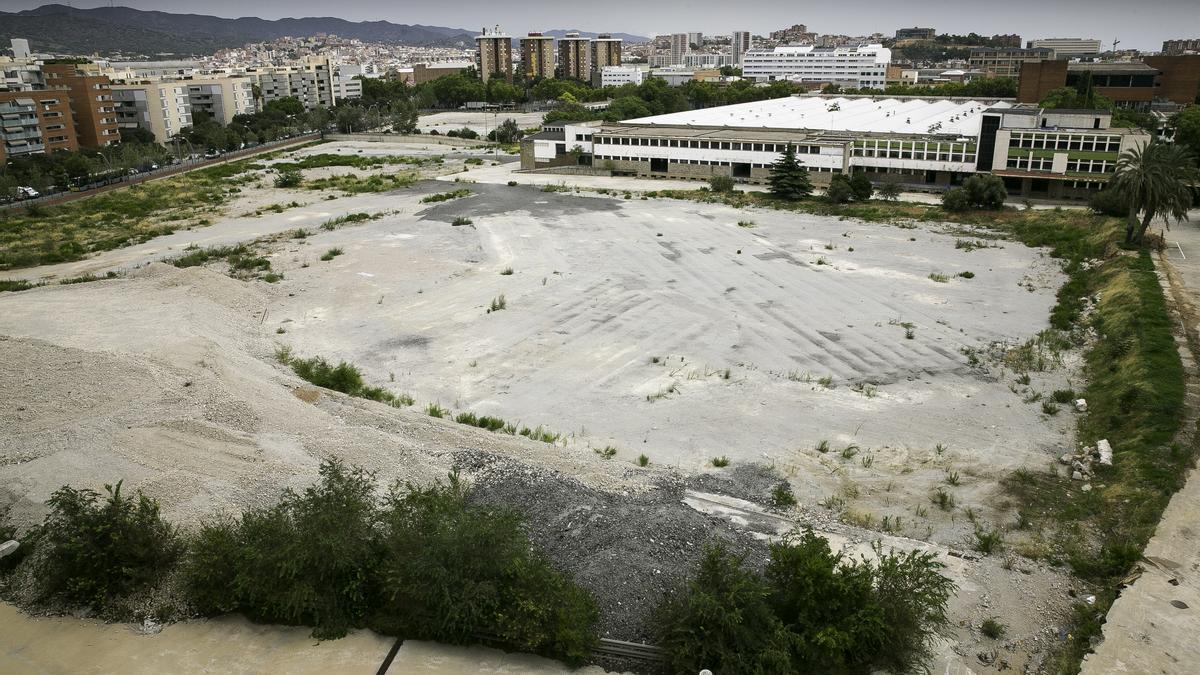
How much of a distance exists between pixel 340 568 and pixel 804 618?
6577mm

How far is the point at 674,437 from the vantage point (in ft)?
59.9

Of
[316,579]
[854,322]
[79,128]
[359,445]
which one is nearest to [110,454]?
[359,445]

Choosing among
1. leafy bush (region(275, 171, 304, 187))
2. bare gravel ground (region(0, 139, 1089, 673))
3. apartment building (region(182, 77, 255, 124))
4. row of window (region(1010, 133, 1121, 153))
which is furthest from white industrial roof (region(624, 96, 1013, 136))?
apartment building (region(182, 77, 255, 124))

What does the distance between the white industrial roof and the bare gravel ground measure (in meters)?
30.1

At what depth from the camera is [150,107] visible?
92.1 m

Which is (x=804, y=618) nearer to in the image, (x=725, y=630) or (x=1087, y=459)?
(x=725, y=630)

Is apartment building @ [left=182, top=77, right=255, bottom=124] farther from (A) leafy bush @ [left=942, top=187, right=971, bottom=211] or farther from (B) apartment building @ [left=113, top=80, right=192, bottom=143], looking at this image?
(A) leafy bush @ [left=942, top=187, right=971, bottom=211]

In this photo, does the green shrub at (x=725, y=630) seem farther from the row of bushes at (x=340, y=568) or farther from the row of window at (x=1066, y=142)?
the row of window at (x=1066, y=142)

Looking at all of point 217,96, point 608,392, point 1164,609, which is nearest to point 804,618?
point 1164,609

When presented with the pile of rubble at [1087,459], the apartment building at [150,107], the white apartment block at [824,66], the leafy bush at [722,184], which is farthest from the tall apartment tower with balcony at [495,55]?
the pile of rubble at [1087,459]

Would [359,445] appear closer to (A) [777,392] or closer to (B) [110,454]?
(B) [110,454]

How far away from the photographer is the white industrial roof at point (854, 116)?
2404 inches

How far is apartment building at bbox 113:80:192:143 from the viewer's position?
300 ft

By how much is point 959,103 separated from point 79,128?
295 ft
